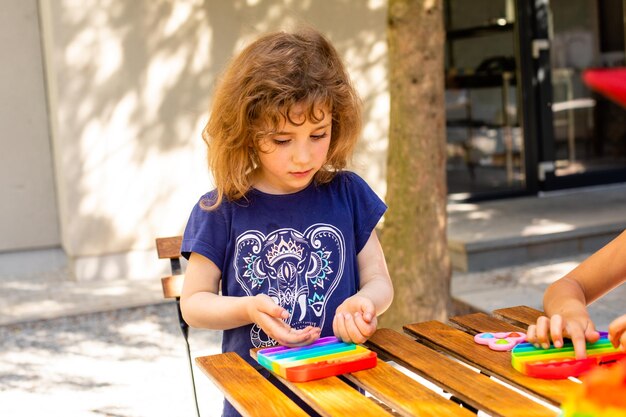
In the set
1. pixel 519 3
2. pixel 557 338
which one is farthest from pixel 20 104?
pixel 557 338

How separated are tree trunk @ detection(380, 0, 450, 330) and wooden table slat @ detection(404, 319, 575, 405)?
2174 millimetres

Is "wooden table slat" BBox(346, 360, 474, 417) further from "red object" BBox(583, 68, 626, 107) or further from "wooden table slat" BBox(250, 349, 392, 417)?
"red object" BBox(583, 68, 626, 107)

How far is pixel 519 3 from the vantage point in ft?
28.7

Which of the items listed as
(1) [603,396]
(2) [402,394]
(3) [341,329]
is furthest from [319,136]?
(1) [603,396]

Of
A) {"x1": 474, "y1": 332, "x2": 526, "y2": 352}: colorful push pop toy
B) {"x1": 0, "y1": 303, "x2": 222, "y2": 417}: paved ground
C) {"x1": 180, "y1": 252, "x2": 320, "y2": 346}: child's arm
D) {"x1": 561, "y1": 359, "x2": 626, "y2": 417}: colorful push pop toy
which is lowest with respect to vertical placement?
{"x1": 0, "y1": 303, "x2": 222, "y2": 417}: paved ground

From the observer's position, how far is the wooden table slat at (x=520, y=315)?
219 centimetres

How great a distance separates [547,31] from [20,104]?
4.99 meters

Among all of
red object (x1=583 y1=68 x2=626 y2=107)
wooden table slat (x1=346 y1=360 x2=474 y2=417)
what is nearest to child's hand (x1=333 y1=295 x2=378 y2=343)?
wooden table slat (x1=346 y1=360 x2=474 y2=417)

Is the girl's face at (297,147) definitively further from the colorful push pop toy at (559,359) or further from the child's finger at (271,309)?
the colorful push pop toy at (559,359)

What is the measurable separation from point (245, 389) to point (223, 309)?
0.34 meters

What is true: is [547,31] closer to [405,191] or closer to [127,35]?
[127,35]

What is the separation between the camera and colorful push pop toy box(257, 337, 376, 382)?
1.75 metres

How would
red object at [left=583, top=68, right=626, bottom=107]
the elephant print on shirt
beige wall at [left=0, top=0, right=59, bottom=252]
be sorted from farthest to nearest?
beige wall at [left=0, top=0, right=59, bottom=252]
the elephant print on shirt
red object at [left=583, top=68, right=626, bottom=107]

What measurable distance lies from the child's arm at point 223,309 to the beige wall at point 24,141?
5.53m
